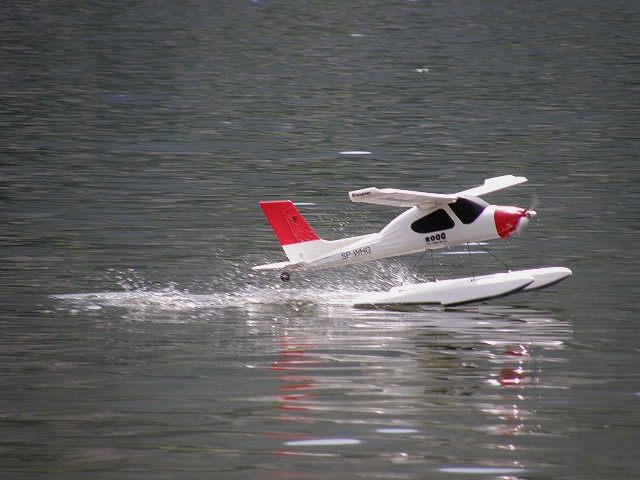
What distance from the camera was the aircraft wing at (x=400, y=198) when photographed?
2031 centimetres

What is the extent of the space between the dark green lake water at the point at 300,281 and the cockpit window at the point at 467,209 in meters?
1.60

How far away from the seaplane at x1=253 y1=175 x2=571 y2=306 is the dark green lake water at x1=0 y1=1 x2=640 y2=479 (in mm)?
421

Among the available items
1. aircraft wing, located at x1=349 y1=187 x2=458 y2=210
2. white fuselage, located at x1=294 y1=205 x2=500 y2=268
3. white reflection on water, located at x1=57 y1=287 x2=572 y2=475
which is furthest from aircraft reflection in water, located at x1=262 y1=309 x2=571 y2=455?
aircraft wing, located at x1=349 y1=187 x2=458 y2=210

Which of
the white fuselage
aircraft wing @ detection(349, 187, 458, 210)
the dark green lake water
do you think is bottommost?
the dark green lake water

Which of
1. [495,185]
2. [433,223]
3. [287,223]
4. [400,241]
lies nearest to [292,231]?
[287,223]

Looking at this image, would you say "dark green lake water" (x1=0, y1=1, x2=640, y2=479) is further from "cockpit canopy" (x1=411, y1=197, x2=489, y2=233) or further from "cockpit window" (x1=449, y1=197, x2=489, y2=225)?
"cockpit window" (x1=449, y1=197, x2=489, y2=225)

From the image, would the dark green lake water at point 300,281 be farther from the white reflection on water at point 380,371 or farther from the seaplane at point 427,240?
the seaplane at point 427,240

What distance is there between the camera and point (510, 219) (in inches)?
835

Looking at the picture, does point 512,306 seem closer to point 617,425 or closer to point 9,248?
point 617,425

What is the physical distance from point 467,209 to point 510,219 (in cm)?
78

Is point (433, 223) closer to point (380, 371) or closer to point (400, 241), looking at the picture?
point (400, 241)

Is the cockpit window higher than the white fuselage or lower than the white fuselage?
higher

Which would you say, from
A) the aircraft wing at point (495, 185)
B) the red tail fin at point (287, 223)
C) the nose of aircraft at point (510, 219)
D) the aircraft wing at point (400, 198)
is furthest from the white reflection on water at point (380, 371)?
the aircraft wing at point (495, 185)

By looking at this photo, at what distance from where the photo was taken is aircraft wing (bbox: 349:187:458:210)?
20.3 metres
